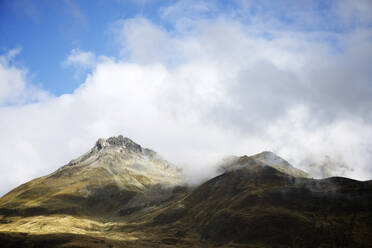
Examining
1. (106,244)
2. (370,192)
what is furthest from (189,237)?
(370,192)

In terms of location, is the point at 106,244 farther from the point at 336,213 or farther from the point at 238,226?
the point at 336,213

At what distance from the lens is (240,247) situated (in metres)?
158

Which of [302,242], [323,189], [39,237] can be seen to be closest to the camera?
[302,242]

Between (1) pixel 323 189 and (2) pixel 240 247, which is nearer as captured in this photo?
(2) pixel 240 247

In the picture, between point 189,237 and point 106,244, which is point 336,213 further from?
point 106,244

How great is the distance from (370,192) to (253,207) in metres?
61.3

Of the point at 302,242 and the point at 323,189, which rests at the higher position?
the point at 323,189

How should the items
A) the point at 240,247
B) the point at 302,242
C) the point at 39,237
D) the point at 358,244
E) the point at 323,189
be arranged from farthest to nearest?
the point at 323,189
the point at 39,237
the point at 240,247
the point at 302,242
the point at 358,244

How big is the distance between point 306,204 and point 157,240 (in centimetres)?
8567

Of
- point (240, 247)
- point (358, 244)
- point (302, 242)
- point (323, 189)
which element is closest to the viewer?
point (358, 244)

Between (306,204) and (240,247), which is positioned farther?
(306,204)


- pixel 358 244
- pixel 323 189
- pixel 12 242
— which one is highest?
pixel 323 189

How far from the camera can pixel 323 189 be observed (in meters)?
187

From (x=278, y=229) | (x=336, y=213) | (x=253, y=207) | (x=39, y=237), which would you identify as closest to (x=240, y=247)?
(x=278, y=229)
